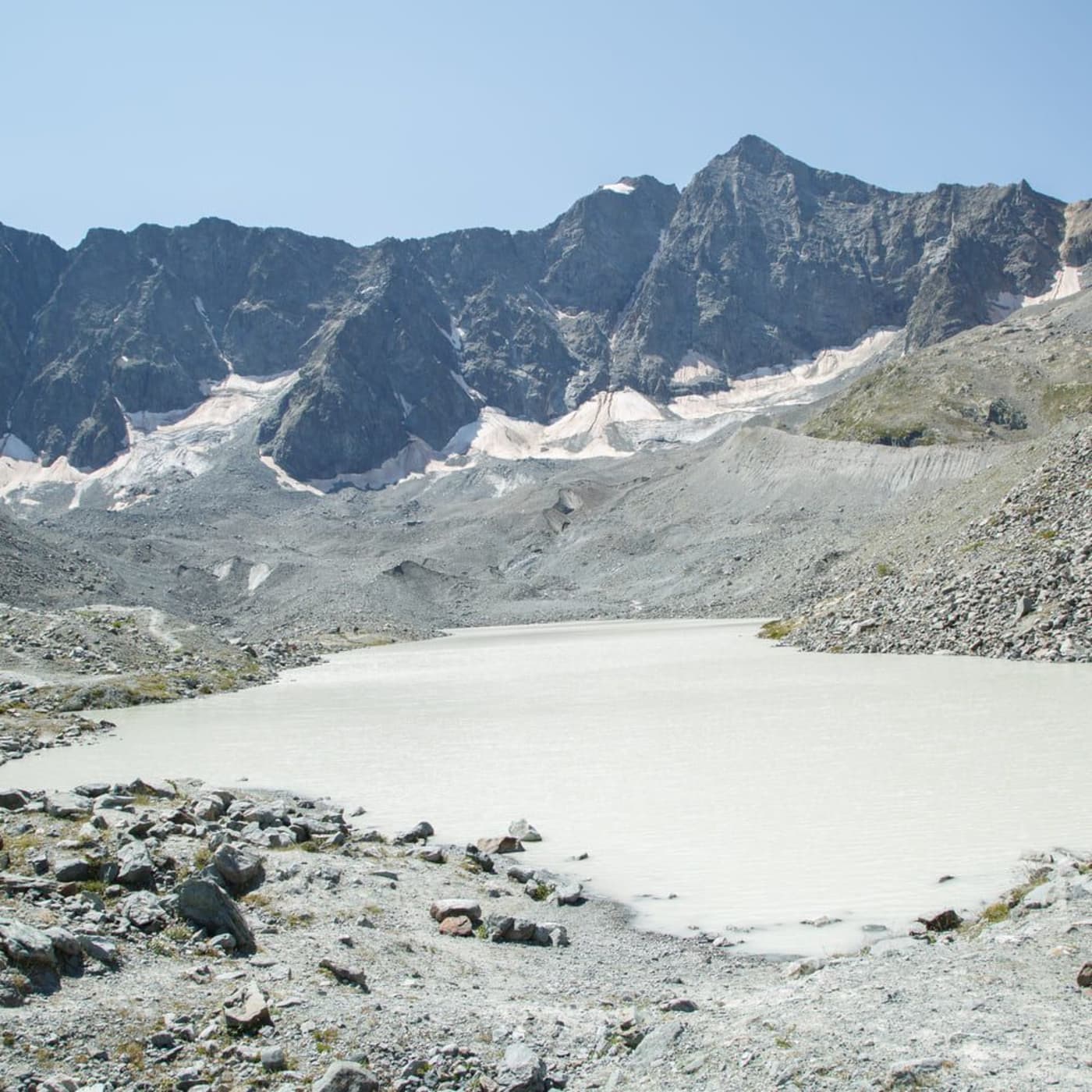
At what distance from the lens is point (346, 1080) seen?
8766mm

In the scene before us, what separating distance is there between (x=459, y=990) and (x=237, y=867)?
4.59 metres

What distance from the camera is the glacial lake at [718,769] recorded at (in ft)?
→ 51.6

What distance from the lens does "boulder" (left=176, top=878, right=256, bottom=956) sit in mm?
12125

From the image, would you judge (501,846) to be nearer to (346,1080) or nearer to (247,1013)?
(247,1013)

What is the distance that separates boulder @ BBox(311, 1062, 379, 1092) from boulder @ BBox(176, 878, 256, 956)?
3425 mm

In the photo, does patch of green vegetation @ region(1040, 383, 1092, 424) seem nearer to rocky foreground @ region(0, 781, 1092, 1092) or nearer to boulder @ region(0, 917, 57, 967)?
rocky foreground @ region(0, 781, 1092, 1092)

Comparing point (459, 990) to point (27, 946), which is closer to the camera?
point (27, 946)

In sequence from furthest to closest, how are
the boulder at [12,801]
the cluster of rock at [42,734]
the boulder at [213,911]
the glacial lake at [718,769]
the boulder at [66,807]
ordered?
the cluster of rock at [42,734]
the boulder at [12,801]
the boulder at [66,807]
the glacial lake at [718,769]
the boulder at [213,911]

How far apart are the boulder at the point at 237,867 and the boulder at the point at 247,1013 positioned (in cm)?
414

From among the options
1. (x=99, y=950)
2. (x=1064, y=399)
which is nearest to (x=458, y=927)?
(x=99, y=950)

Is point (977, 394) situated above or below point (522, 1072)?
above

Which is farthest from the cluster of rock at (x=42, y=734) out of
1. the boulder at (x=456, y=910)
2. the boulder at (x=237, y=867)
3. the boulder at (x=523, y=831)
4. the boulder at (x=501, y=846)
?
the boulder at (x=456, y=910)

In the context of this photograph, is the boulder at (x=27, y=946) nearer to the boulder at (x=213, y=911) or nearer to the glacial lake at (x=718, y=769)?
the boulder at (x=213, y=911)

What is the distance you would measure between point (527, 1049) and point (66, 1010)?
13.3 ft
